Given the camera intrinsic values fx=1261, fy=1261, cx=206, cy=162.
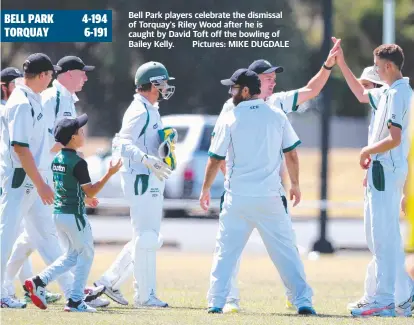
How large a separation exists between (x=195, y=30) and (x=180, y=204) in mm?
6496

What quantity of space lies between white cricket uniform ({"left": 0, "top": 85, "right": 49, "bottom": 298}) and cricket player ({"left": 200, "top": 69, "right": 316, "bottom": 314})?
1.58 metres

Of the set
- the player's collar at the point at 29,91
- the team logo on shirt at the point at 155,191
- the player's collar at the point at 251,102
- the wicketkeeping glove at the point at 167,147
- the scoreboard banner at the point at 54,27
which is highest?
the scoreboard banner at the point at 54,27

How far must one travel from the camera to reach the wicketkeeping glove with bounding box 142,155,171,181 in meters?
10.9

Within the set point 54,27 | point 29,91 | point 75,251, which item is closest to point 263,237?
point 75,251

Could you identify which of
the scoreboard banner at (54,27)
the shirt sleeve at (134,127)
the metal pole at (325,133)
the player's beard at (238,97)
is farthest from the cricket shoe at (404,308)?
the metal pole at (325,133)

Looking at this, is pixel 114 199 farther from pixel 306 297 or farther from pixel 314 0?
pixel 306 297

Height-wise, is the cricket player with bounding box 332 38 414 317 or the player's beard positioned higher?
the player's beard

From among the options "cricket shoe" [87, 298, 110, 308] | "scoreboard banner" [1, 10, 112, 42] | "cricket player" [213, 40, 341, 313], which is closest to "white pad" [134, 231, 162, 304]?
"cricket shoe" [87, 298, 110, 308]

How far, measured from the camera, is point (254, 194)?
10.2 m

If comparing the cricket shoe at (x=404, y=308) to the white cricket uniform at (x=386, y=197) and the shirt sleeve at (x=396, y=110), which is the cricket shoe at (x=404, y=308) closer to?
the white cricket uniform at (x=386, y=197)

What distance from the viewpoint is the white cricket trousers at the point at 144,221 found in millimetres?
11148

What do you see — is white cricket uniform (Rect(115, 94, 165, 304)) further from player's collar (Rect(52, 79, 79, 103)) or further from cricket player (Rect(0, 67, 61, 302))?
cricket player (Rect(0, 67, 61, 302))

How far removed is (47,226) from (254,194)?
213 cm

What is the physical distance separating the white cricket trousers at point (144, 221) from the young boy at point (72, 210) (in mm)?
863
